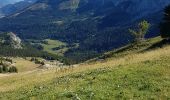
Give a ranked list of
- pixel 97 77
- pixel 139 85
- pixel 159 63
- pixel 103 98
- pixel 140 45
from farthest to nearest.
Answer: pixel 140 45, pixel 159 63, pixel 97 77, pixel 139 85, pixel 103 98

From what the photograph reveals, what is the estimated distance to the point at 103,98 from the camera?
2739 cm

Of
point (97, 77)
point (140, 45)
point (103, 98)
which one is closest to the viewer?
point (103, 98)

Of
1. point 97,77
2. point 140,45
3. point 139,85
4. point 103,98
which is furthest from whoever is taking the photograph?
point 140,45

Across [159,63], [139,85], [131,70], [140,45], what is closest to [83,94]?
[139,85]

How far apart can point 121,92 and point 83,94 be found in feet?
8.81

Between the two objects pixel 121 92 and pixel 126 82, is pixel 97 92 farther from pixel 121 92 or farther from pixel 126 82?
pixel 126 82

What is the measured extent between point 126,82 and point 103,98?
15.7ft

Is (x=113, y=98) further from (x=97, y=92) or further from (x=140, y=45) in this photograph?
(x=140, y=45)

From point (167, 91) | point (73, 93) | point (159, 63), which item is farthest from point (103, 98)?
point (159, 63)

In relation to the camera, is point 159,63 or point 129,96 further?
point 159,63

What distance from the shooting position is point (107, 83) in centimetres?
3209

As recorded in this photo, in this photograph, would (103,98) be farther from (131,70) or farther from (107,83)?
(131,70)

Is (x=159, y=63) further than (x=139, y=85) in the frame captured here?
Yes

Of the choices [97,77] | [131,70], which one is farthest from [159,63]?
[97,77]
